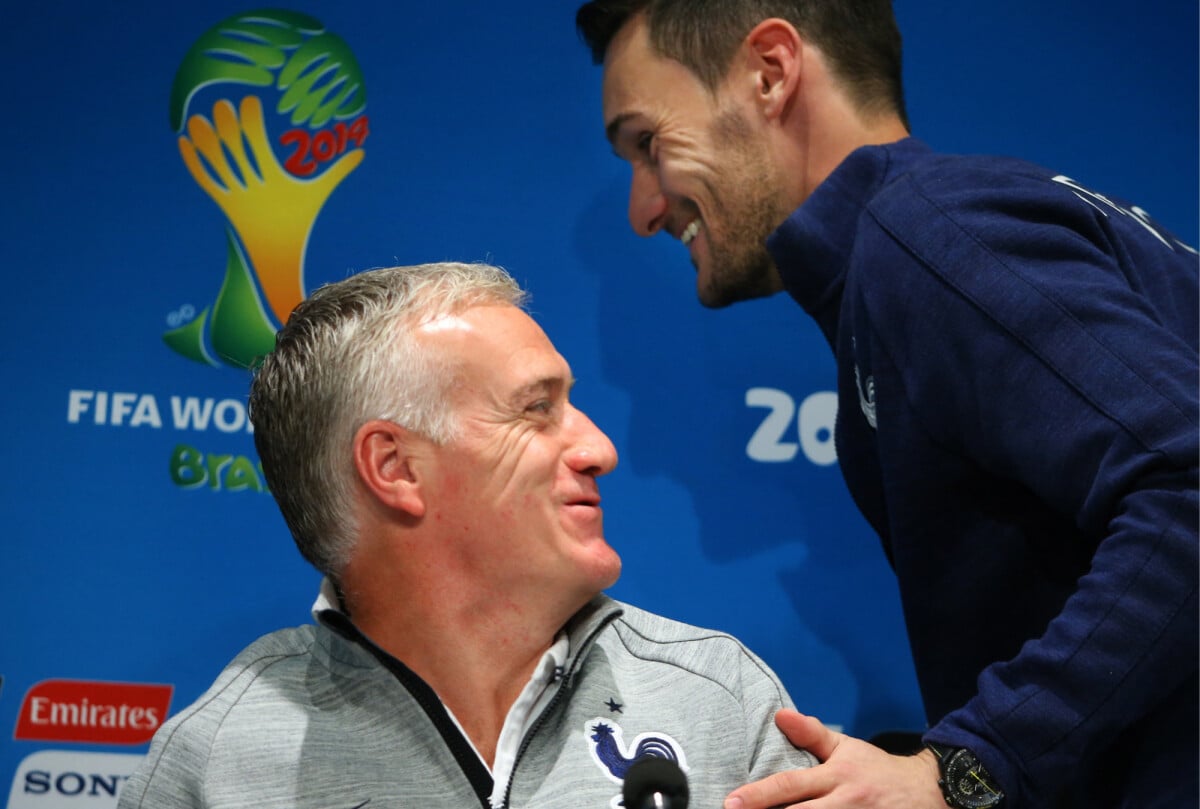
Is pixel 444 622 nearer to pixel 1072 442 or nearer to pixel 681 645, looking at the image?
pixel 681 645

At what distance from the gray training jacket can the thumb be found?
0.04 m

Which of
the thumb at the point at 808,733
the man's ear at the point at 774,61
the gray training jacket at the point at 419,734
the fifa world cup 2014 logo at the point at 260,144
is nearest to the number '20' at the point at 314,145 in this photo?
the fifa world cup 2014 logo at the point at 260,144

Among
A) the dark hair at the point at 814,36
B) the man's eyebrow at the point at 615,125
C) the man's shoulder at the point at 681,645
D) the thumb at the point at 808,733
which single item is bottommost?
the thumb at the point at 808,733

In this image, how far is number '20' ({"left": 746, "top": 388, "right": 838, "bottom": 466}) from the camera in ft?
7.02

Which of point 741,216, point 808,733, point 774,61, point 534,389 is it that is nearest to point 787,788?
point 808,733

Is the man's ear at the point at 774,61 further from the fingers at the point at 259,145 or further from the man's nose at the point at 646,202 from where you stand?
the fingers at the point at 259,145

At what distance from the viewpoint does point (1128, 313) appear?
1288 mm

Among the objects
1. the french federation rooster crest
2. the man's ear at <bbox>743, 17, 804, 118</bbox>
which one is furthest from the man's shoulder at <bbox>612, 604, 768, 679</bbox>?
the man's ear at <bbox>743, 17, 804, 118</bbox>

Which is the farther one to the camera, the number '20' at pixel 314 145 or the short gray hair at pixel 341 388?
the number '20' at pixel 314 145

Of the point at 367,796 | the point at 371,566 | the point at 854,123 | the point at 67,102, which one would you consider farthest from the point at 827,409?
the point at 67,102

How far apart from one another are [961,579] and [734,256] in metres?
0.61

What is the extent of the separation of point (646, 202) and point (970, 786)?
40.7 inches

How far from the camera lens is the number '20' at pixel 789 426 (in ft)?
7.02

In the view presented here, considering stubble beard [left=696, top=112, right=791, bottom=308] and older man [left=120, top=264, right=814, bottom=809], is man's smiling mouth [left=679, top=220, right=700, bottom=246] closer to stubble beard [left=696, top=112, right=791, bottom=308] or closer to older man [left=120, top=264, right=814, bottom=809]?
stubble beard [left=696, top=112, right=791, bottom=308]
